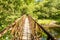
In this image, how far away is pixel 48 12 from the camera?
109 ft

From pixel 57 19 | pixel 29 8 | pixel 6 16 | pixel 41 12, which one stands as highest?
pixel 6 16

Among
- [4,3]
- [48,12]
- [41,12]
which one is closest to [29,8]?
[4,3]

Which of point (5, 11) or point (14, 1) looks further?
point (14, 1)

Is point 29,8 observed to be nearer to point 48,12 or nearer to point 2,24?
point 2,24

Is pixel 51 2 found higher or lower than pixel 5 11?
lower

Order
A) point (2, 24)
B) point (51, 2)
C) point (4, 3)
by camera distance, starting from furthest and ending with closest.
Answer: point (51, 2) → point (4, 3) → point (2, 24)

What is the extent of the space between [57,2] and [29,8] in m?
21.2

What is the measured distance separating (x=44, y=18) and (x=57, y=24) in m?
3.77

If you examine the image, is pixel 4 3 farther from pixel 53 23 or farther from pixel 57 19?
pixel 57 19

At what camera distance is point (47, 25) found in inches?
1183

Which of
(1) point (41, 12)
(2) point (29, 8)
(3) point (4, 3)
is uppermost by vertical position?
(3) point (4, 3)

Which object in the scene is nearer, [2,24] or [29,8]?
[2,24]

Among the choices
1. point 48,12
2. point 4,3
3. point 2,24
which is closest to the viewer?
point 2,24

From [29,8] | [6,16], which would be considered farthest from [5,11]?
[29,8]
